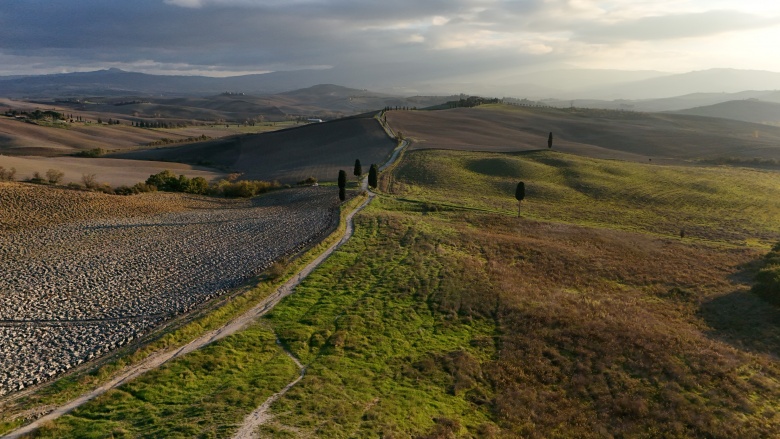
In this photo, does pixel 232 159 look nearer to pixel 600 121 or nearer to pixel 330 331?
pixel 330 331

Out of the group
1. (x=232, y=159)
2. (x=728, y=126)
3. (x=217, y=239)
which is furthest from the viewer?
(x=728, y=126)

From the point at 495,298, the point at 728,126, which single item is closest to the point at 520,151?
the point at 495,298

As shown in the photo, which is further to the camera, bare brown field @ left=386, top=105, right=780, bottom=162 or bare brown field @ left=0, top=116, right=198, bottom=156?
bare brown field @ left=0, top=116, right=198, bottom=156

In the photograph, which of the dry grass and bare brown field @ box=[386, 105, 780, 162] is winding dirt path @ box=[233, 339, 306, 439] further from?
bare brown field @ box=[386, 105, 780, 162]

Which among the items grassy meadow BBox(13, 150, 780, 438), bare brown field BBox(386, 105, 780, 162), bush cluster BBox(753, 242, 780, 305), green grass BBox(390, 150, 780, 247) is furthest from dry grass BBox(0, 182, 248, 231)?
bare brown field BBox(386, 105, 780, 162)

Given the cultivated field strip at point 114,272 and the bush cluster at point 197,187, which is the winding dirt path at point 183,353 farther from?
the bush cluster at point 197,187

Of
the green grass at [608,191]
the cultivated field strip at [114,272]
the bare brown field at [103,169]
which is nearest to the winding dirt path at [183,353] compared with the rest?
the cultivated field strip at [114,272]
